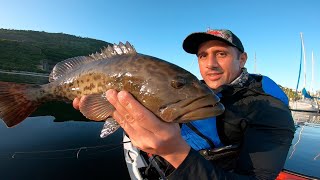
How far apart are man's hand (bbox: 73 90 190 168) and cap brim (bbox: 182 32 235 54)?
9.32ft

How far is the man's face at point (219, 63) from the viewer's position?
5324mm

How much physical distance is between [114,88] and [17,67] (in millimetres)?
131506

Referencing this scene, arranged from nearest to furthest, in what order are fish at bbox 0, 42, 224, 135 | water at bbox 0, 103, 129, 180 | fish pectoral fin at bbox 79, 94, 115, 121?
fish at bbox 0, 42, 224, 135 → fish pectoral fin at bbox 79, 94, 115, 121 → water at bbox 0, 103, 129, 180

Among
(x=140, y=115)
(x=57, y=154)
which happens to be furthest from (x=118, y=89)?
(x=57, y=154)

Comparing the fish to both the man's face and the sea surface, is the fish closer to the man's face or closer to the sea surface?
the man's face

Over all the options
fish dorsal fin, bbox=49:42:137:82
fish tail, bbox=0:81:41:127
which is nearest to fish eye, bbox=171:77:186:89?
fish dorsal fin, bbox=49:42:137:82

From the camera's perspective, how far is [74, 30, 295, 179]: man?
287cm

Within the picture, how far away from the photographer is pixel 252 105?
4.52 m

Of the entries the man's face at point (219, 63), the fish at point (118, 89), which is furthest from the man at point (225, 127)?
the fish at point (118, 89)

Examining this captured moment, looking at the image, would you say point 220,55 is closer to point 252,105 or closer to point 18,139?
point 252,105

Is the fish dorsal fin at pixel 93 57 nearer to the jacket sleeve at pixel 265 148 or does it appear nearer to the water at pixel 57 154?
the jacket sleeve at pixel 265 148

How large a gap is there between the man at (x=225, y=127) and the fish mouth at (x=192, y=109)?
0.44 ft

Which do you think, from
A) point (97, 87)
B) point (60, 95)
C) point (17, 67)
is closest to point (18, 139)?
point (60, 95)

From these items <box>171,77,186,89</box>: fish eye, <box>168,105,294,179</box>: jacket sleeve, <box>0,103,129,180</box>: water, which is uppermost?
<box>171,77,186,89</box>: fish eye
